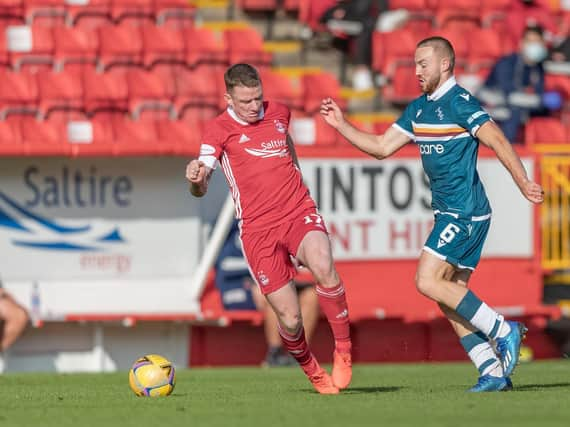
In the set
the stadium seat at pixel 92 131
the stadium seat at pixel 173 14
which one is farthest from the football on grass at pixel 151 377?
the stadium seat at pixel 173 14

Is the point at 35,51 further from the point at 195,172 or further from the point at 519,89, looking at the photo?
the point at 195,172

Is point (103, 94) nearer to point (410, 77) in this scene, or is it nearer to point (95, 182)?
point (95, 182)

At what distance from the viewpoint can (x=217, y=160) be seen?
8.35 metres

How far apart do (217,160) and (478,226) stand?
161 centimetres

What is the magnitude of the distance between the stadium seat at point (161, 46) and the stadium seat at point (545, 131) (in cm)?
391

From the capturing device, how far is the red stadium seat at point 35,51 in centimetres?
1482

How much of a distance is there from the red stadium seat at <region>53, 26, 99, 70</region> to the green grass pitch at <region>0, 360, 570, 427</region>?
15.9 feet

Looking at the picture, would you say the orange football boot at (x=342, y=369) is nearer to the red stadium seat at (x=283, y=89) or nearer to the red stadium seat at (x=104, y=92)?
the red stadium seat at (x=104, y=92)

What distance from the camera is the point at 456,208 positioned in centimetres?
835

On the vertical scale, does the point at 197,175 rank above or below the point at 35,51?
above

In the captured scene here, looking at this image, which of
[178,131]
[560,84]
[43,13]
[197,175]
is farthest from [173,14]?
[197,175]

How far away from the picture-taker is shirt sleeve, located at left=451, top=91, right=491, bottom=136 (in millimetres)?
8211

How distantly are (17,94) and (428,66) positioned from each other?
6822 millimetres

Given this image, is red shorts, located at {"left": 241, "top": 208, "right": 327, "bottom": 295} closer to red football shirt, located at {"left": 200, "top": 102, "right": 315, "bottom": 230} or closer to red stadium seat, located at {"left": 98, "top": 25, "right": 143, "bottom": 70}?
red football shirt, located at {"left": 200, "top": 102, "right": 315, "bottom": 230}
